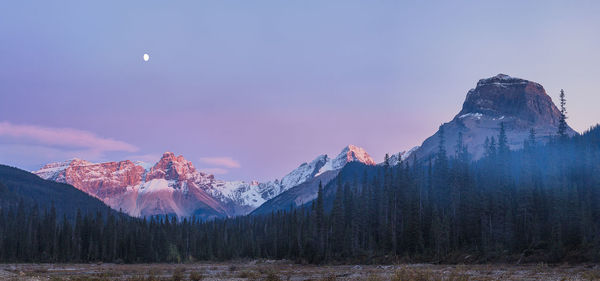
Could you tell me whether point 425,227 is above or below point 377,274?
above

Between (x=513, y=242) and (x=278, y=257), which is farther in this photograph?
(x=278, y=257)

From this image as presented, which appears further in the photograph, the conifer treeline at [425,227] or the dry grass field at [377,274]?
the conifer treeline at [425,227]

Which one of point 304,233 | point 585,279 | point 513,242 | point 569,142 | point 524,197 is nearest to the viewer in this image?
point 585,279

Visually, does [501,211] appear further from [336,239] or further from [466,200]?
[336,239]

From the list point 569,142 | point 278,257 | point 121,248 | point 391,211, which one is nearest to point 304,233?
point 278,257

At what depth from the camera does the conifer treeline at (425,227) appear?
3693 inches

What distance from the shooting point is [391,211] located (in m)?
120

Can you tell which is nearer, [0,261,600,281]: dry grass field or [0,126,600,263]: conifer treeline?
[0,261,600,281]: dry grass field

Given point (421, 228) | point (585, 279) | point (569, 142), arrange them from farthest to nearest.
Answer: point (569, 142)
point (421, 228)
point (585, 279)

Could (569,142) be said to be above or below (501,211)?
above

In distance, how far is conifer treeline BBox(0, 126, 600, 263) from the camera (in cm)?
9381

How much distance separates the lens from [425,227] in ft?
363

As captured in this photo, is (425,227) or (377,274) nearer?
(377,274)

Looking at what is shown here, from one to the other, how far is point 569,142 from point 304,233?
77.5m
